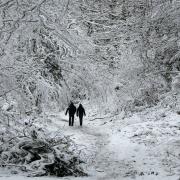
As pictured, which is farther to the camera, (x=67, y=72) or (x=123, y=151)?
(x=123, y=151)

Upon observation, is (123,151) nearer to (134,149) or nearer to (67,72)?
(134,149)

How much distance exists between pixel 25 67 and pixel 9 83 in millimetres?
605

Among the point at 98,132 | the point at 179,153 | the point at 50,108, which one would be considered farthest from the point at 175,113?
the point at 50,108

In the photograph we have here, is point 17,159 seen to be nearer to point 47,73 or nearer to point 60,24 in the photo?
point 47,73

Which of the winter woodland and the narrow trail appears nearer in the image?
the winter woodland

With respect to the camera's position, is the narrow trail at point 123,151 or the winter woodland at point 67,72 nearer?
the winter woodland at point 67,72

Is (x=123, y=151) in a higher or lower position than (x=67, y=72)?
lower

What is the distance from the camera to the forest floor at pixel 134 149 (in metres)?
10.7

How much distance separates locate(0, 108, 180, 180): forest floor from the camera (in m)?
10.7

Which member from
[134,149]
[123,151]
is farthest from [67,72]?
[134,149]

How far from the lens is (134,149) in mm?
13844

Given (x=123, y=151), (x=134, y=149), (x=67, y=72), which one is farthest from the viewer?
(x=134, y=149)

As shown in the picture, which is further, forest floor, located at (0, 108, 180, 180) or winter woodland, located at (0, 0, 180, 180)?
forest floor, located at (0, 108, 180, 180)

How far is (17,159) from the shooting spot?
10.6 metres
